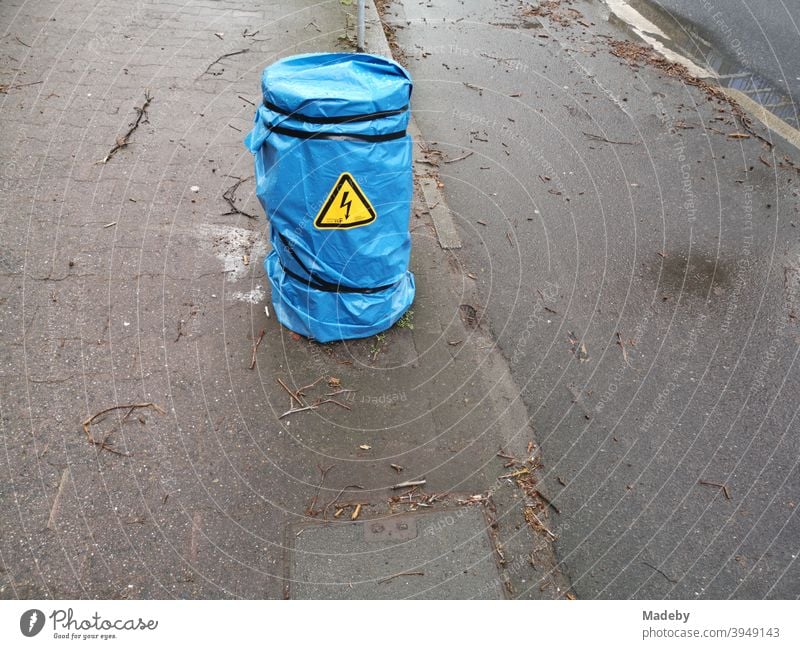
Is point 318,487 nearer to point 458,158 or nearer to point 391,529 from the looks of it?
point 391,529

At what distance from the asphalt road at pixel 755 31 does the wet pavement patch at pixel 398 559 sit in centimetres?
593

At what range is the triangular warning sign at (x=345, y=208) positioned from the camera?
2.49 m

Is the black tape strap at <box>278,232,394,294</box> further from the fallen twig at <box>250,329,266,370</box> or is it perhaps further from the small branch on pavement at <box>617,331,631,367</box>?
the small branch on pavement at <box>617,331,631,367</box>

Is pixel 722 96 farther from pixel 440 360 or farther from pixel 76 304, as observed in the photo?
pixel 76 304

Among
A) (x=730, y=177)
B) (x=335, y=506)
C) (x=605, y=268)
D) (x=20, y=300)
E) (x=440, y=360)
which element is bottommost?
(x=20, y=300)

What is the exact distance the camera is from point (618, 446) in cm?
282

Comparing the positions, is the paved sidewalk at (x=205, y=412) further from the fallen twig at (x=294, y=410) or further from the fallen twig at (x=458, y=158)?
the fallen twig at (x=458, y=158)

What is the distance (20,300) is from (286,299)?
4.78 feet

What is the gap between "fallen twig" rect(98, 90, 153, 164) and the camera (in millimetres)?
4222

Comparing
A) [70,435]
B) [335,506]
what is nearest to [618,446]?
[335,506]

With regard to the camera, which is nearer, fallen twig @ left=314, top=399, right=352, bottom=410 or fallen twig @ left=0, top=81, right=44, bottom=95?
fallen twig @ left=314, top=399, right=352, bottom=410
